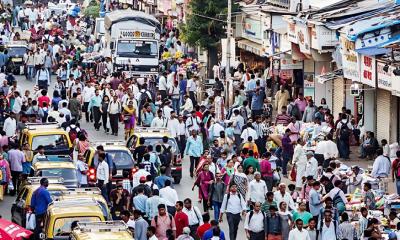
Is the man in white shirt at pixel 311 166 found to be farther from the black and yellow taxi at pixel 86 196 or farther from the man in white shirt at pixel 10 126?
the man in white shirt at pixel 10 126

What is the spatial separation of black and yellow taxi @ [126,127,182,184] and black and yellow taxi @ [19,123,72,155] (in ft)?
5.04

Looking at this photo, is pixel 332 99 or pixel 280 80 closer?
pixel 332 99

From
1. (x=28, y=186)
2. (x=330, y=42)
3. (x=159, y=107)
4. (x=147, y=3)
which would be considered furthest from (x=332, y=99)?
(x=147, y=3)

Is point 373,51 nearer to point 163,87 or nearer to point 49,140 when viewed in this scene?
point 49,140

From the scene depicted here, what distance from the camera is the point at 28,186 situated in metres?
29.6

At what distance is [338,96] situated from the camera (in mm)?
45000

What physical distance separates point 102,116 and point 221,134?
8.42 m

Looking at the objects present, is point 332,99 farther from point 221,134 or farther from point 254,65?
point 254,65

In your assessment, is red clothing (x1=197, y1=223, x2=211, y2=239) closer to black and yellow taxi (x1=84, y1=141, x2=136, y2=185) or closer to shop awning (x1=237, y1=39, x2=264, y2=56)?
black and yellow taxi (x1=84, y1=141, x2=136, y2=185)

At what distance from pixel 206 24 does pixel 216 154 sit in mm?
25568

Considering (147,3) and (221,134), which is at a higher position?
(147,3)

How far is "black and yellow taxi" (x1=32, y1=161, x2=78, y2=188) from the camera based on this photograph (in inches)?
1242

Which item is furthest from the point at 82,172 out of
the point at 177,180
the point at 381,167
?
the point at 381,167

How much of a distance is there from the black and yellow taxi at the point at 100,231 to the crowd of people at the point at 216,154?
1594mm
